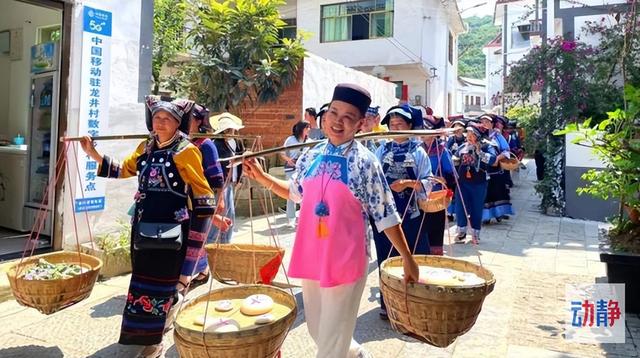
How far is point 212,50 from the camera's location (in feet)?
28.2

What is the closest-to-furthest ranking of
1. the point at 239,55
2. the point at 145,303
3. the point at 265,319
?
1. the point at 265,319
2. the point at 145,303
3. the point at 239,55

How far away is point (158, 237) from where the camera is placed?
2.99 metres

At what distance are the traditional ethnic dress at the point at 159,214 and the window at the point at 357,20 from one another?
15492mm

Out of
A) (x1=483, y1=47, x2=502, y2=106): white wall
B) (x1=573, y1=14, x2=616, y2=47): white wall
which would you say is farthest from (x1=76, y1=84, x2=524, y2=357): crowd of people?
(x1=483, y1=47, x2=502, y2=106): white wall

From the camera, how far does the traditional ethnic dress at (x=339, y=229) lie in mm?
2408

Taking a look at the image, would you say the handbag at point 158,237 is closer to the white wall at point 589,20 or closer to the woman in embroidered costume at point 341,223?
the woman in embroidered costume at point 341,223

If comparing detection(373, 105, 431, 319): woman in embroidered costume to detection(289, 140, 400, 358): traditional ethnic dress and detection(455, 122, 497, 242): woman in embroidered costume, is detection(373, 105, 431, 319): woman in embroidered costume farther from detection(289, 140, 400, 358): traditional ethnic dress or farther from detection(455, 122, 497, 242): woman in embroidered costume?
detection(455, 122, 497, 242): woman in embroidered costume

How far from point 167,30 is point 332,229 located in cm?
1377

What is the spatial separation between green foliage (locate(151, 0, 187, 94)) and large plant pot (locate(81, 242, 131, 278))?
30.5 ft

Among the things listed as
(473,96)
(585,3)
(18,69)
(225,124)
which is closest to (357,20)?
(585,3)

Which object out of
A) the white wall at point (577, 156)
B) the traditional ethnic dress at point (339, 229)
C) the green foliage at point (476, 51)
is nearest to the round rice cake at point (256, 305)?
the traditional ethnic dress at point (339, 229)

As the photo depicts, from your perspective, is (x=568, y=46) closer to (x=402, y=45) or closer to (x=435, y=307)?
(x=435, y=307)

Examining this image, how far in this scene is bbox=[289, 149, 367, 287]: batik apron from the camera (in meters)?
2.40

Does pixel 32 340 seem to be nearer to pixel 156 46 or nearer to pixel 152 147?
pixel 152 147
